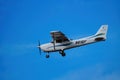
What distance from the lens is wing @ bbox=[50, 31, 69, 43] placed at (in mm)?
34844

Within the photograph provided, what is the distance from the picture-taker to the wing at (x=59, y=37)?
114ft

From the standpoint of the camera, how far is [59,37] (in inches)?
1420

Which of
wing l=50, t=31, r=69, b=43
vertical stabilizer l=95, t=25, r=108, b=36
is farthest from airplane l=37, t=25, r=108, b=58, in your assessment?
vertical stabilizer l=95, t=25, r=108, b=36

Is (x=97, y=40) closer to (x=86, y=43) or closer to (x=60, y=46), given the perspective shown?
(x=86, y=43)

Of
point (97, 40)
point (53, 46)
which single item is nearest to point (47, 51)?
point (53, 46)

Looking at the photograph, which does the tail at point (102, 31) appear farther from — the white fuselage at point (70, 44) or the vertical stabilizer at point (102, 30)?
the white fuselage at point (70, 44)

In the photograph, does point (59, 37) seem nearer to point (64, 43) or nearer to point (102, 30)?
point (64, 43)

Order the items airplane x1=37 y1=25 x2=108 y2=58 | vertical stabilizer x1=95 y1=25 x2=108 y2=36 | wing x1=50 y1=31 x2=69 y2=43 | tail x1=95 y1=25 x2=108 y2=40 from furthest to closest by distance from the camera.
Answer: vertical stabilizer x1=95 y1=25 x2=108 y2=36 < tail x1=95 y1=25 x2=108 y2=40 < airplane x1=37 y1=25 x2=108 y2=58 < wing x1=50 y1=31 x2=69 y2=43

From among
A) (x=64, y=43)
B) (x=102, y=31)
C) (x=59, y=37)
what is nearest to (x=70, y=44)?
(x=64, y=43)

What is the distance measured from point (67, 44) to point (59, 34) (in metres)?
2.11

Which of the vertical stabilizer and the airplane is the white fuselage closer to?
the airplane

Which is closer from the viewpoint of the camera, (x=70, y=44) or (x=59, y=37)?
(x=59, y=37)

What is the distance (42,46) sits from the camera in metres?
37.1

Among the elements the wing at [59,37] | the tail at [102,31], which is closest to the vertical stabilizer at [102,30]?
the tail at [102,31]
